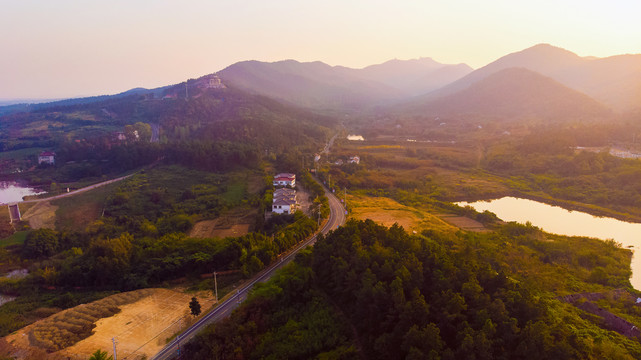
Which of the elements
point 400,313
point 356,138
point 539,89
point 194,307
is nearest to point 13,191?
point 194,307

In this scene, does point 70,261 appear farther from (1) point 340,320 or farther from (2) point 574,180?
(2) point 574,180

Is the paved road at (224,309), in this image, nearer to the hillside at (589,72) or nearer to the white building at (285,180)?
the white building at (285,180)

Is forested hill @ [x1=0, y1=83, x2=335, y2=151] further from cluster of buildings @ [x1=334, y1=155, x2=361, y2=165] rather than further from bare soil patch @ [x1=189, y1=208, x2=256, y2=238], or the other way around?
bare soil patch @ [x1=189, y1=208, x2=256, y2=238]

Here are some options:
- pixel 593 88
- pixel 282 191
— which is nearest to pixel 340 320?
pixel 282 191

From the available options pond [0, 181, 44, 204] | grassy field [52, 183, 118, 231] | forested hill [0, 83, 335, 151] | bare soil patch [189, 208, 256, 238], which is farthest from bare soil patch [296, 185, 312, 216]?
pond [0, 181, 44, 204]

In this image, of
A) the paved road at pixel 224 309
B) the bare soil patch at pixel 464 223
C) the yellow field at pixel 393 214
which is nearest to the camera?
the paved road at pixel 224 309

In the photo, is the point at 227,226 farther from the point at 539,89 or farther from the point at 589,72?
the point at 589,72

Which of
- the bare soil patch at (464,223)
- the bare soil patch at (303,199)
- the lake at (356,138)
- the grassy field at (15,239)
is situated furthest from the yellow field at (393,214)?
the lake at (356,138)
